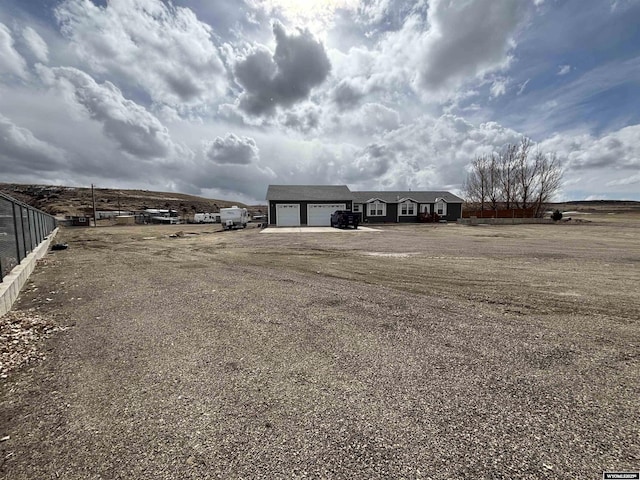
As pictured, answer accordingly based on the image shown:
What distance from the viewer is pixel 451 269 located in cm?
859

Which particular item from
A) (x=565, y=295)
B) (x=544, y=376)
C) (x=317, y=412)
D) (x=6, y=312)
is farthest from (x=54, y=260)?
→ (x=565, y=295)

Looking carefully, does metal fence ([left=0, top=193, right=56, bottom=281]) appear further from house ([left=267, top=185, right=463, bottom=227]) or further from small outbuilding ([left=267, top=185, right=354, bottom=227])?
house ([left=267, top=185, right=463, bottom=227])

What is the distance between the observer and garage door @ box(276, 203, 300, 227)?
32.7 m

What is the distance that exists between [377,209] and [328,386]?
120 ft

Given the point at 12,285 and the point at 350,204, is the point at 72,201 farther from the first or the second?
the point at 12,285

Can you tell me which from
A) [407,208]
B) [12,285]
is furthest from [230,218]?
[12,285]

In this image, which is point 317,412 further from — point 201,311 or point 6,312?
point 6,312

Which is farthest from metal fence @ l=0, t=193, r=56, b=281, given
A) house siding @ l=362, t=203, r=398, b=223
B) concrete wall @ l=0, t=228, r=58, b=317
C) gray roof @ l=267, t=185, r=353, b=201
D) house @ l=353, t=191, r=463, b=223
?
house siding @ l=362, t=203, r=398, b=223

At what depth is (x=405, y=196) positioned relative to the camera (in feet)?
130

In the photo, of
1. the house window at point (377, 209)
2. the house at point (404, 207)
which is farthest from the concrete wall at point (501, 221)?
the house window at point (377, 209)

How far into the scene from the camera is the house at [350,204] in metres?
32.8

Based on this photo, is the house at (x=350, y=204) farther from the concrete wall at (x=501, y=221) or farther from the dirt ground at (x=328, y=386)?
the dirt ground at (x=328, y=386)

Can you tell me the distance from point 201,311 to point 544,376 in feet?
15.5

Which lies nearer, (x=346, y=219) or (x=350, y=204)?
(x=346, y=219)
